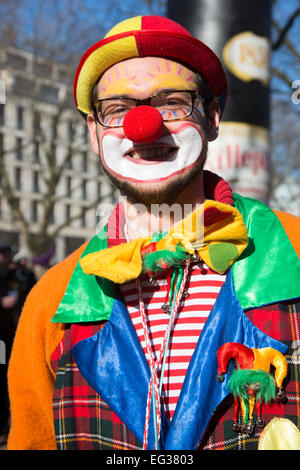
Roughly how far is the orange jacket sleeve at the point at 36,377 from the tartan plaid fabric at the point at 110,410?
0.25 feet

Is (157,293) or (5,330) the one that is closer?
(157,293)

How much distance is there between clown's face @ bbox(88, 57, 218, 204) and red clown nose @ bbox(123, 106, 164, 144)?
52mm

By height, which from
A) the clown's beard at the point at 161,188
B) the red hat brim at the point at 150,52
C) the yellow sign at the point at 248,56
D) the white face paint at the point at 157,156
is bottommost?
the clown's beard at the point at 161,188

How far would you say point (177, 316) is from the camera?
1.63 meters

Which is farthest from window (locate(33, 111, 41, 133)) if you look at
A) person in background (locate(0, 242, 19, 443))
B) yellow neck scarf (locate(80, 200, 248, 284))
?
yellow neck scarf (locate(80, 200, 248, 284))

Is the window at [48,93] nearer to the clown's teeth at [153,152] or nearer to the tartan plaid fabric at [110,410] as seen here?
the clown's teeth at [153,152]

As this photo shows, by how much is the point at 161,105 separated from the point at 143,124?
0.16m

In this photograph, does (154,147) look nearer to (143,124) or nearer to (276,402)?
(143,124)

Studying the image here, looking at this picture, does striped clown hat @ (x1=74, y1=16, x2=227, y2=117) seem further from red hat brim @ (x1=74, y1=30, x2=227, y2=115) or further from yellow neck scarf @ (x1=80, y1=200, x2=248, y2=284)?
yellow neck scarf @ (x1=80, y1=200, x2=248, y2=284)

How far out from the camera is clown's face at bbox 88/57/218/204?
1688 mm

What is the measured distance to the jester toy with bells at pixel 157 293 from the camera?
150 cm

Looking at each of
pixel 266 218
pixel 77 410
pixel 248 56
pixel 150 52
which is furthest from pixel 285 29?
pixel 77 410

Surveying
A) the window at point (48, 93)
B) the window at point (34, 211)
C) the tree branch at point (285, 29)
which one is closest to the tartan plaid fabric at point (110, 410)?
the tree branch at point (285, 29)
